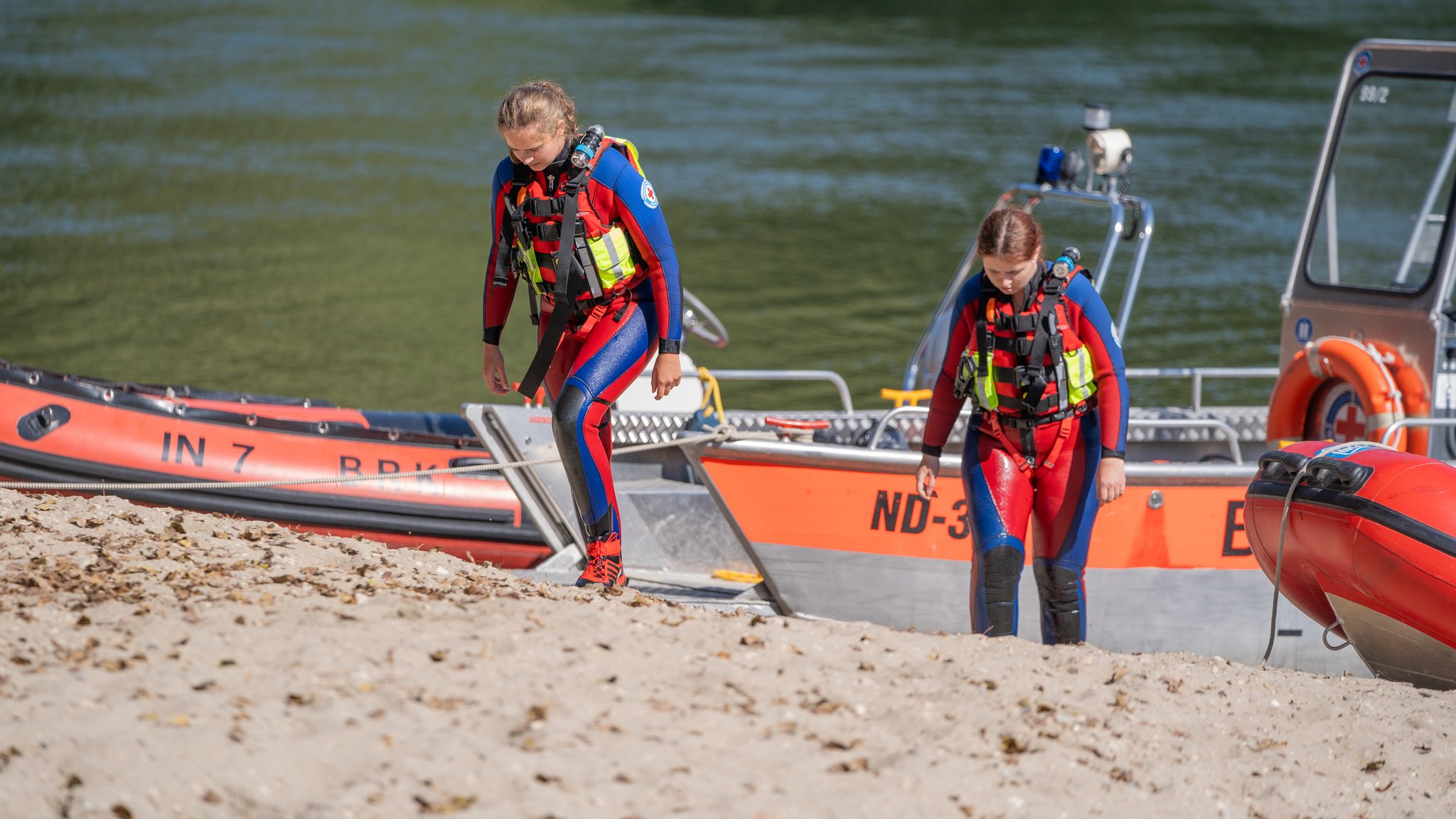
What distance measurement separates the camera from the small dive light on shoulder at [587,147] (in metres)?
4.16

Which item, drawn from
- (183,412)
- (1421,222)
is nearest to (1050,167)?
(1421,222)

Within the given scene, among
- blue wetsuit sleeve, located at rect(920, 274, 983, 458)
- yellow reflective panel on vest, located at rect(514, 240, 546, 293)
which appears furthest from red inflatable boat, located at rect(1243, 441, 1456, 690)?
yellow reflective panel on vest, located at rect(514, 240, 546, 293)

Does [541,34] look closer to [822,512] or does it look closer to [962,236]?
[962,236]

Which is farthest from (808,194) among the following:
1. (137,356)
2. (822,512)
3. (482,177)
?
(822,512)

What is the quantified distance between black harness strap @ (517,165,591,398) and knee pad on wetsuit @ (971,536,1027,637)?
150cm

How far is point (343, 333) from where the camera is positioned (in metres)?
12.2

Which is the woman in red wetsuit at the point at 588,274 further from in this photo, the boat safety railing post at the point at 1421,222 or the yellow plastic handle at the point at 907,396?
the boat safety railing post at the point at 1421,222

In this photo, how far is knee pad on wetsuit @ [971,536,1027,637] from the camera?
4156 millimetres

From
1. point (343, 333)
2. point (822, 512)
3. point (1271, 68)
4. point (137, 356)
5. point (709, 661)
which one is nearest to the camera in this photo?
point (709, 661)

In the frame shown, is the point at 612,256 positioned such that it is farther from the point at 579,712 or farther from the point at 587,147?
the point at 579,712

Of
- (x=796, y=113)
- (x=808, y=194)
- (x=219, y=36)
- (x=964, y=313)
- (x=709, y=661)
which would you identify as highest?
(x=219, y=36)

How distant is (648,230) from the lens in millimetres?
4246

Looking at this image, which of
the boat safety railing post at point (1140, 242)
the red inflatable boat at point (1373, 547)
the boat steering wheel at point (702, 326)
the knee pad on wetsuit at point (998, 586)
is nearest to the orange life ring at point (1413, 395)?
the boat safety railing post at point (1140, 242)

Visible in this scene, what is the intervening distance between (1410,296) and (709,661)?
3978 mm
